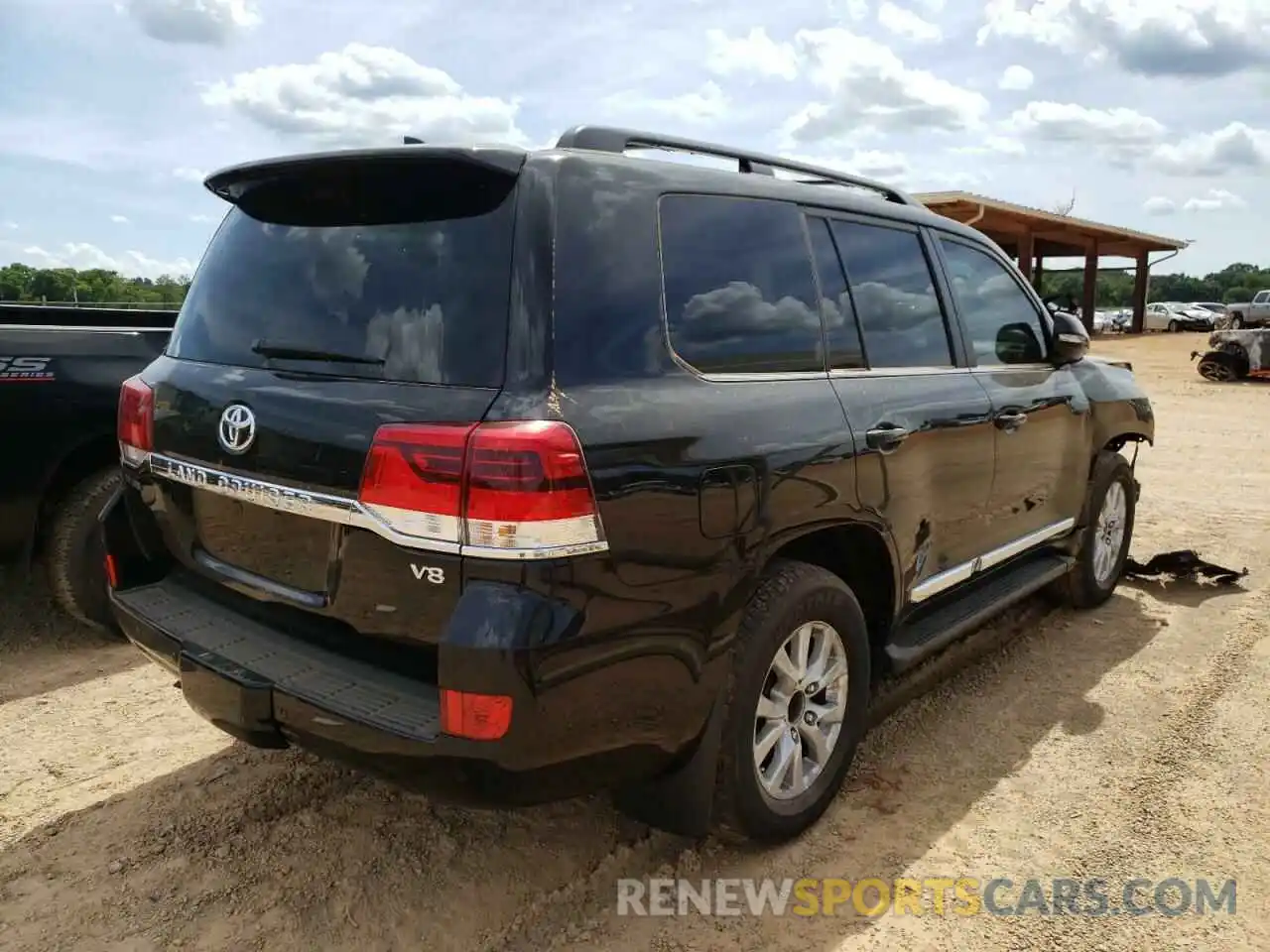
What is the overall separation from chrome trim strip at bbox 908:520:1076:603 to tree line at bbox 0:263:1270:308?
2676 millimetres

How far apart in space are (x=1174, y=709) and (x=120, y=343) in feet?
15.7

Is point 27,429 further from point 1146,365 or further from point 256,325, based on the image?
point 1146,365

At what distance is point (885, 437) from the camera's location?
311 centimetres

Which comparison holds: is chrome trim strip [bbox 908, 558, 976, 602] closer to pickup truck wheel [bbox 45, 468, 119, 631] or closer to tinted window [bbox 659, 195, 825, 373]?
tinted window [bbox 659, 195, 825, 373]

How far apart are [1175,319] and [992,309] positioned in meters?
46.0

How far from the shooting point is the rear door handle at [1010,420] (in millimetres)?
3866

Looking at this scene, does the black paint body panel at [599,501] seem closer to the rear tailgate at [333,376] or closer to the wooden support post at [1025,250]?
the rear tailgate at [333,376]

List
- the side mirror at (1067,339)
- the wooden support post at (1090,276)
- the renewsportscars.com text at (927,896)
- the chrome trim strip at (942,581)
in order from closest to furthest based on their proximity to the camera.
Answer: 1. the renewsportscars.com text at (927,896)
2. the chrome trim strip at (942,581)
3. the side mirror at (1067,339)
4. the wooden support post at (1090,276)

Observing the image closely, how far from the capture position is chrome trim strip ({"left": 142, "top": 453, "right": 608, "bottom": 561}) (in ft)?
6.96

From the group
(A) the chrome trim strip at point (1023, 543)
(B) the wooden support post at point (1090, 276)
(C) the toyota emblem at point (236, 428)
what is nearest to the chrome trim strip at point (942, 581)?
(A) the chrome trim strip at point (1023, 543)

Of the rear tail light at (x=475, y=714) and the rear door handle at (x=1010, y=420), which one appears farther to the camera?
the rear door handle at (x=1010, y=420)

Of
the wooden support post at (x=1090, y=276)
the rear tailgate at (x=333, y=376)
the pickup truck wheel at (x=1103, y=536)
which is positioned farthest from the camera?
the wooden support post at (x=1090, y=276)

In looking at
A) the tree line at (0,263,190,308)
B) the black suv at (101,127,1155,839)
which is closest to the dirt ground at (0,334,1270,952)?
the black suv at (101,127,1155,839)

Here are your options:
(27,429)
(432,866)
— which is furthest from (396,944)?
(27,429)
